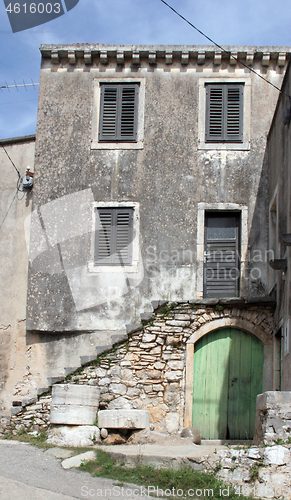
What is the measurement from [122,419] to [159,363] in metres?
1.38

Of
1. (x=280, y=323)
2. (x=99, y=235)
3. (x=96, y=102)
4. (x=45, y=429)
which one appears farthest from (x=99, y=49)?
(x=45, y=429)

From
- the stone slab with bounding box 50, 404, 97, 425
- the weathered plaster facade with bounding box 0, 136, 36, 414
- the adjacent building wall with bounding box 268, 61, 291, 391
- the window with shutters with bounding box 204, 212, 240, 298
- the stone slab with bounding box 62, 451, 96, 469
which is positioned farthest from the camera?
the weathered plaster facade with bounding box 0, 136, 36, 414

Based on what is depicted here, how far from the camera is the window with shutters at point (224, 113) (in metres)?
12.6

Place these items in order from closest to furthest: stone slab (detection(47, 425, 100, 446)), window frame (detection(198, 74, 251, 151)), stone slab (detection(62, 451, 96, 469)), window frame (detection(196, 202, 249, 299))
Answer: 1. stone slab (detection(62, 451, 96, 469))
2. stone slab (detection(47, 425, 100, 446))
3. window frame (detection(196, 202, 249, 299))
4. window frame (detection(198, 74, 251, 151))

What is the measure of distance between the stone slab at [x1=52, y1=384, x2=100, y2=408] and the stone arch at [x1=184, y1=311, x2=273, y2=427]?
1824 mm

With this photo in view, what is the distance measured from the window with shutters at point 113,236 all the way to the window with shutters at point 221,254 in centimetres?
166

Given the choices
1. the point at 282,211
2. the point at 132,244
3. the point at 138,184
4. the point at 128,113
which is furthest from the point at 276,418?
the point at 128,113

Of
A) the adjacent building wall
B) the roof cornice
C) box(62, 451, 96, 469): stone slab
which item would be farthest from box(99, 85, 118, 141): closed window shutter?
box(62, 451, 96, 469): stone slab

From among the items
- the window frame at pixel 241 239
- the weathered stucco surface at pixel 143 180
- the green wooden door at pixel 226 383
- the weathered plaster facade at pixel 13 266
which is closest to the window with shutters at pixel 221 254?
the window frame at pixel 241 239

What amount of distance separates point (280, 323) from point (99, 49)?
7278 mm

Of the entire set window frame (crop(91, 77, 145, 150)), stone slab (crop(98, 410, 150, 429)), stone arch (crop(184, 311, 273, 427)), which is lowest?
stone slab (crop(98, 410, 150, 429))

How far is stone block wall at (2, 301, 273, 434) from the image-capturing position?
10602mm

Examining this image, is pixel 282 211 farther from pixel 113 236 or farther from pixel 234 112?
pixel 113 236

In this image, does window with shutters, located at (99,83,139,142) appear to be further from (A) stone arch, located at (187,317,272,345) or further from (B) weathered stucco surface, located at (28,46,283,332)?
(A) stone arch, located at (187,317,272,345)
